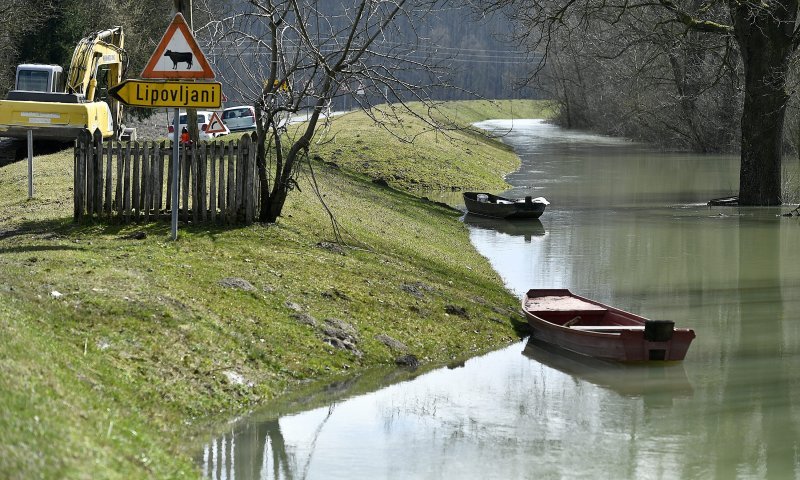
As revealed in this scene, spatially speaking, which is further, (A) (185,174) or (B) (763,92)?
(B) (763,92)

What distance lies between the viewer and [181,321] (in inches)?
489

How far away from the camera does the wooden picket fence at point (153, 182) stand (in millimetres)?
17109

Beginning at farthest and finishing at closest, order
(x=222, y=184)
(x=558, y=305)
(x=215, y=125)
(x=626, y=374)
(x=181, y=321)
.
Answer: (x=215, y=125)
(x=222, y=184)
(x=558, y=305)
(x=626, y=374)
(x=181, y=321)

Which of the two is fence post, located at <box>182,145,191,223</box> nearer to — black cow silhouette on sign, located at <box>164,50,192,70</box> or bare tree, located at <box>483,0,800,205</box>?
black cow silhouette on sign, located at <box>164,50,192,70</box>

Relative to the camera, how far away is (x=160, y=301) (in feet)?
41.9

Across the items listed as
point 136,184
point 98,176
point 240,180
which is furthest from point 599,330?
point 98,176

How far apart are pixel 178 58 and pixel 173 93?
1.53ft

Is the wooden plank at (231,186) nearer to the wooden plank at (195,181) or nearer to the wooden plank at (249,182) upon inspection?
the wooden plank at (249,182)

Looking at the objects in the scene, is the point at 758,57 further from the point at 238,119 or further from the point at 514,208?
the point at 238,119

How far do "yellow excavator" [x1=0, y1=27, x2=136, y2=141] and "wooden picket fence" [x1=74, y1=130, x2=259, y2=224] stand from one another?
42.0 feet

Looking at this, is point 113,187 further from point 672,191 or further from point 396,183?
point 672,191

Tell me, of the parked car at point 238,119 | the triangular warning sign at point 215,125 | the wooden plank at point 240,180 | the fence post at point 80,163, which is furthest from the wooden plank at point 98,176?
the parked car at point 238,119

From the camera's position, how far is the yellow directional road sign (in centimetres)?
1487

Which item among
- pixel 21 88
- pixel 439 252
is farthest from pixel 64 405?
pixel 21 88
